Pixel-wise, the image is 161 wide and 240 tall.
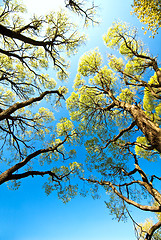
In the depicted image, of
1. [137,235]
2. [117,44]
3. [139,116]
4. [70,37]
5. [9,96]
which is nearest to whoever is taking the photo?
[137,235]

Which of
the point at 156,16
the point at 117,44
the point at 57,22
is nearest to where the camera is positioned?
the point at 156,16

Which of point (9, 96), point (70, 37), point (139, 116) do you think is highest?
point (9, 96)

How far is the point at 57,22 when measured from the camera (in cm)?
694

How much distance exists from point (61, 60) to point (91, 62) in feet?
7.63

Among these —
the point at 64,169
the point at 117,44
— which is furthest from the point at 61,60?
the point at 64,169

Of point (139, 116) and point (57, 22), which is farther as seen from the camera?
point (57, 22)

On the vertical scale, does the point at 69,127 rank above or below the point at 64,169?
above

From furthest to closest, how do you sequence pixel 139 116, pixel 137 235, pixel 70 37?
pixel 70 37 → pixel 139 116 → pixel 137 235

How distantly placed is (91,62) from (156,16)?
4.75 metres

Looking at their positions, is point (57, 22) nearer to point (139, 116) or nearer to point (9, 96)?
point (9, 96)

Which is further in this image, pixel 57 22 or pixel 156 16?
pixel 57 22

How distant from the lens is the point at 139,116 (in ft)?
13.6

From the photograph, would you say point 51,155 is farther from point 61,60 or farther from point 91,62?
point 91,62

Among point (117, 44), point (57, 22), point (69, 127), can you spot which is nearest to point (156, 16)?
point (117, 44)
